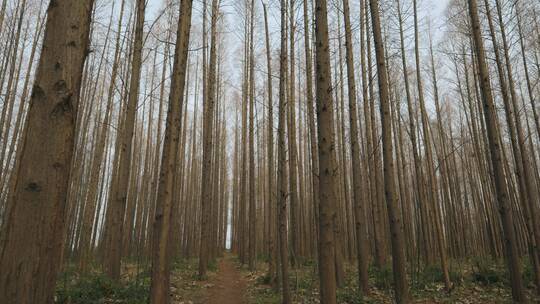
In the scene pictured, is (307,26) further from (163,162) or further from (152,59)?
(152,59)

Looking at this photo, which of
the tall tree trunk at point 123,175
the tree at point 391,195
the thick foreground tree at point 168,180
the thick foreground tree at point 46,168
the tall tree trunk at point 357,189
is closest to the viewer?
the thick foreground tree at point 46,168

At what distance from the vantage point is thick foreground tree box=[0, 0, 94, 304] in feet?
4.85

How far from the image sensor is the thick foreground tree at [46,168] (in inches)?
58.2

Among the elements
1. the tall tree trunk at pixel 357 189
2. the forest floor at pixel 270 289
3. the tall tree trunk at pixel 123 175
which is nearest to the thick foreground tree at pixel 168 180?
the forest floor at pixel 270 289

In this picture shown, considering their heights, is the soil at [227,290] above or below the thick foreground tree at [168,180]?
below

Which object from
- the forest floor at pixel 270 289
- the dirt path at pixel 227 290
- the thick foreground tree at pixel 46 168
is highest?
the thick foreground tree at pixel 46 168

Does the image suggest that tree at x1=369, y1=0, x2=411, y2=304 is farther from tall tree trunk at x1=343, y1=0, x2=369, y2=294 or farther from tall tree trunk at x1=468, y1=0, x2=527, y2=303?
tall tree trunk at x1=468, y1=0, x2=527, y2=303

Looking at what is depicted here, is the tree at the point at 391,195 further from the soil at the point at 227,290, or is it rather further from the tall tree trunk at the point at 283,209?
the soil at the point at 227,290

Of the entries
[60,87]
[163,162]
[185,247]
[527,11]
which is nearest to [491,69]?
[527,11]

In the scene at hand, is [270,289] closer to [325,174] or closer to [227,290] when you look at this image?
[227,290]

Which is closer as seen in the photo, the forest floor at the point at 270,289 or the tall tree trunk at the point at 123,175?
the forest floor at the point at 270,289

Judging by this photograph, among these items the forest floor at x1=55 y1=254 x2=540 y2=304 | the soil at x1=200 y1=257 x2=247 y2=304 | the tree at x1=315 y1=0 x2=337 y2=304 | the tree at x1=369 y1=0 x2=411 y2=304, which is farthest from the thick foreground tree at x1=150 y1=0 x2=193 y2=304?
the tree at x1=369 y1=0 x2=411 y2=304

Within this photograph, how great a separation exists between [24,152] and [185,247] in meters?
16.3

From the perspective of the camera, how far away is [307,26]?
303 inches
